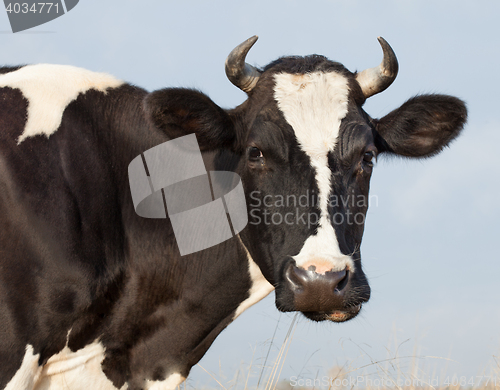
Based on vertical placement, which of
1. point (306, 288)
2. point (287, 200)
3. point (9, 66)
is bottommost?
point (306, 288)

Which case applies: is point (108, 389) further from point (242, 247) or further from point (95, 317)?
point (242, 247)

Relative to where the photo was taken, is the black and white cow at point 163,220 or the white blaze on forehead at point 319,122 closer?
the white blaze on forehead at point 319,122

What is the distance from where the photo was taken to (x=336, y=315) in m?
4.01

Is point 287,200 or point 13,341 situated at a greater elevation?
point 287,200

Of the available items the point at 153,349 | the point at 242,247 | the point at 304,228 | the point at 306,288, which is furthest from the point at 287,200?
the point at 153,349

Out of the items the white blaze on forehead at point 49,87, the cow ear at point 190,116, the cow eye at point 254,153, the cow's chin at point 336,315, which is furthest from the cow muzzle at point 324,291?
the white blaze on forehead at point 49,87

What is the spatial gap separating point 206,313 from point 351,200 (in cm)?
178

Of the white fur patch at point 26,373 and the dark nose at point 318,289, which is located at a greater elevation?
the dark nose at point 318,289

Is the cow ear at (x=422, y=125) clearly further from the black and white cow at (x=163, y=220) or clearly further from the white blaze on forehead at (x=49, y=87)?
the white blaze on forehead at (x=49, y=87)

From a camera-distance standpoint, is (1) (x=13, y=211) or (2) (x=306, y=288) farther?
(1) (x=13, y=211)

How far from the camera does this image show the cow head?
3.80 meters

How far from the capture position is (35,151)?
452 cm

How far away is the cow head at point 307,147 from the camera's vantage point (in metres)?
3.80

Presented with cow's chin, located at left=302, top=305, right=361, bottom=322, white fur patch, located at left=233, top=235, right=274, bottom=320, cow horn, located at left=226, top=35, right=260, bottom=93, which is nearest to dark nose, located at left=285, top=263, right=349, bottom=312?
cow's chin, located at left=302, top=305, right=361, bottom=322
